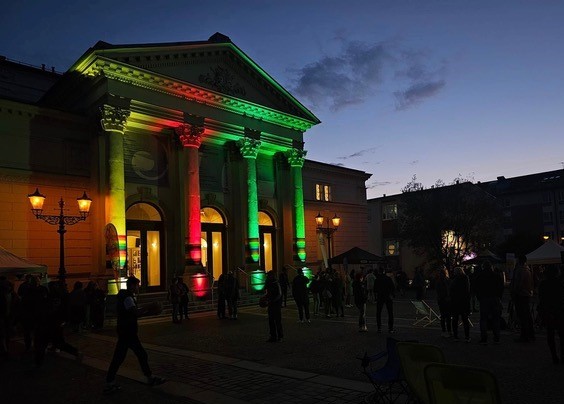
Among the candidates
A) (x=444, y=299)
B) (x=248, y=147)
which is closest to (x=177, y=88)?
(x=248, y=147)

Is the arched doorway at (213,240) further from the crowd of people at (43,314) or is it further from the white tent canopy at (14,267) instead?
the white tent canopy at (14,267)

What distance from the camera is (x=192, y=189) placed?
2453 centimetres

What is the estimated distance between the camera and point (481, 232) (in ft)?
125

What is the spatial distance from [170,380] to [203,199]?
1858 centimetres

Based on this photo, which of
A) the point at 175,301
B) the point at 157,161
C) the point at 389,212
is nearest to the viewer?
the point at 175,301

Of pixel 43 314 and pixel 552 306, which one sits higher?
pixel 43 314

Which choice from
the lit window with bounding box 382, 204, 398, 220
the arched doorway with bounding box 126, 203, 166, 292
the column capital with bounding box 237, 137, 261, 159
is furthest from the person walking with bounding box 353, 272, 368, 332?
A: the lit window with bounding box 382, 204, 398, 220

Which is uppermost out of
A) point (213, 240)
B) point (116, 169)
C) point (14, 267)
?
point (116, 169)

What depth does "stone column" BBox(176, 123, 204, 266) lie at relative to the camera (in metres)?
24.0

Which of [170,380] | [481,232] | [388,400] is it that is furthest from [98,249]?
[481,232]

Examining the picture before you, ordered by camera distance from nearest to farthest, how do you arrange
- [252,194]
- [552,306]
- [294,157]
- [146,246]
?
1. [552,306]
2. [146,246]
3. [252,194]
4. [294,157]

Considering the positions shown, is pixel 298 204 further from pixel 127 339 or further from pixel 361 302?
pixel 127 339

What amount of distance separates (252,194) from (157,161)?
5654 mm

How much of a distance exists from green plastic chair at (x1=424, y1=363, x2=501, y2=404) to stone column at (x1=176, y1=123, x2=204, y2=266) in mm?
20563
